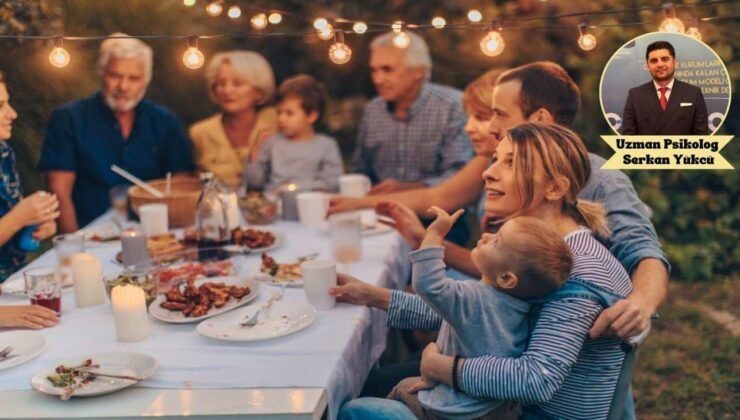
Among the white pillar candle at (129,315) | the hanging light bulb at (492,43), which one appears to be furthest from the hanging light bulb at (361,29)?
the white pillar candle at (129,315)

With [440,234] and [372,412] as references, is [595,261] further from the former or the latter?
[372,412]

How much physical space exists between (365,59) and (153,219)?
3.23 m

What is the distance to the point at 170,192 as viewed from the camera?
3.45 metres

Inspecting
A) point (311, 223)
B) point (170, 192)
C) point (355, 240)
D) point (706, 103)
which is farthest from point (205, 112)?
point (706, 103)

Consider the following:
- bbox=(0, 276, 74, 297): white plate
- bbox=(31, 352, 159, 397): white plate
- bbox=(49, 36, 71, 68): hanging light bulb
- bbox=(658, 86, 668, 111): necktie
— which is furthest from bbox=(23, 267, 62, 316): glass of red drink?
bbox=(658, 86, 668, 111): necktie

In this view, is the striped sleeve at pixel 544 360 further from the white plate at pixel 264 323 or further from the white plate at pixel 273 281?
the white plate at pixel 273 281

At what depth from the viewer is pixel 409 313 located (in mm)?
2197

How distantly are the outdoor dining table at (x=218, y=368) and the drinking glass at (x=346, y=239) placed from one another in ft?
1.01

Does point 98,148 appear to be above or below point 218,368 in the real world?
above

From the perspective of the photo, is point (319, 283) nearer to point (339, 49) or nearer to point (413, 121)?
point (339, 49)

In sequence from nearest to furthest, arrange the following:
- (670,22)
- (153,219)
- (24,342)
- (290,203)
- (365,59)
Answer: (24,342)
(670,22)
(153,219)
(290,203)
(365,59)

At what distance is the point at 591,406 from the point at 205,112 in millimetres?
4350

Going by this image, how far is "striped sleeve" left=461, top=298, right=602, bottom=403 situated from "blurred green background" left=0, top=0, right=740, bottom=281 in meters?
1.40

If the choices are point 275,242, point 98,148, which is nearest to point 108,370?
point 275,242
